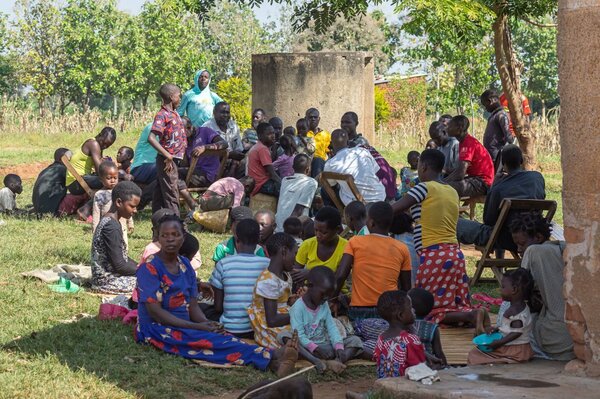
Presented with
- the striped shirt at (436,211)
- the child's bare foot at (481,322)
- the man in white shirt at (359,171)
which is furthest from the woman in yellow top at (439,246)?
the man in white shirt at (359,171)

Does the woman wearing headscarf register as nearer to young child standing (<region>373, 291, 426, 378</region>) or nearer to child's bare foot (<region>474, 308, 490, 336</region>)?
child's bare foot (<region>474, 308, 490, 336</region>)

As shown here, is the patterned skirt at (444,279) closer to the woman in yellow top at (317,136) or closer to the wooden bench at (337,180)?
the wooden bench at (337,180)

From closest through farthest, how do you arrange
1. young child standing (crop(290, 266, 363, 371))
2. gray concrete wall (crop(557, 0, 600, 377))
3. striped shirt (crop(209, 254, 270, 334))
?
gray concrete wall (crop(557, 0, 600, 377)) → young child standing (crop(290, 266, 363, 371)) → striped shirt (crop(209, 254, 270, 334))

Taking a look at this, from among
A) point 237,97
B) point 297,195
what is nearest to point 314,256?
point 297,195

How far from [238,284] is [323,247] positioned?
946mm

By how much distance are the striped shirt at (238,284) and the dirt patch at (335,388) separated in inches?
37.9

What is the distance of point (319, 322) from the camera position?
6.59m

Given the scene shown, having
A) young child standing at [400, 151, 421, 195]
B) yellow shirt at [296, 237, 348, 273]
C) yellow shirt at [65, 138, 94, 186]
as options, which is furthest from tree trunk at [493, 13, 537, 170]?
yellow shirt at [296, 237, 348, 273]

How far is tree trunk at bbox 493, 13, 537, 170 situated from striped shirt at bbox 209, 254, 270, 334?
816 cm

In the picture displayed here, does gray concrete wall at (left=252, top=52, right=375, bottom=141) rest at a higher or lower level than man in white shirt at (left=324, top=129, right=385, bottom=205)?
higher

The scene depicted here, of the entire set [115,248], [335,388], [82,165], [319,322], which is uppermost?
[82,165]

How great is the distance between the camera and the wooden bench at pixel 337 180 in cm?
A: 1040

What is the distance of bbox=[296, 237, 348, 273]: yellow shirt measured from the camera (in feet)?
24.7

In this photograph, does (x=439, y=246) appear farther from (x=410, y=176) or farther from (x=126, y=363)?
(x=410, y=176)
